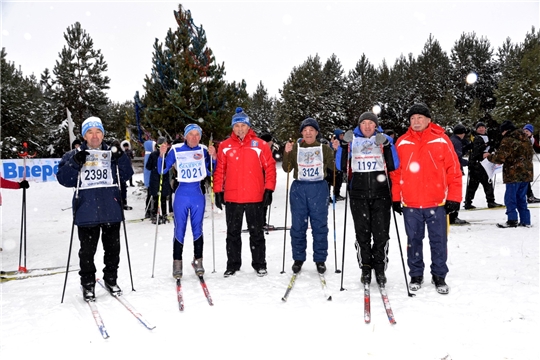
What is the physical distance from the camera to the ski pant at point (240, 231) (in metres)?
5.47

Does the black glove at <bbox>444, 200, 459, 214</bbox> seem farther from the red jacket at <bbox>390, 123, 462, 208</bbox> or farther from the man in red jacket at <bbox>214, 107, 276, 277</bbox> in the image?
the man in red jacket at <bbox>214, 107, 276, 277</bbox>

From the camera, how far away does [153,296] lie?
4.69 metres

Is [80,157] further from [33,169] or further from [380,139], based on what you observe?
[33,169]

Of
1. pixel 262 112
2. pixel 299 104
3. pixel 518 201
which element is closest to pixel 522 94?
pixel 299 104

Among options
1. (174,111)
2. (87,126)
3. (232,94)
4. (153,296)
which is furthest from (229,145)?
(232,94)

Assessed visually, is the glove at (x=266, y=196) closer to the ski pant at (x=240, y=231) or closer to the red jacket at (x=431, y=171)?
the ski pant at (x=240, y=231)

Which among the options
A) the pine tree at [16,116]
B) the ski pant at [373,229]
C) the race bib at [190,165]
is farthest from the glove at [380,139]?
the pine tree at [16,116]

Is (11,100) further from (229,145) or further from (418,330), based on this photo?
(418,330)

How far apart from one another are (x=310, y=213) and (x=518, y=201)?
17.8ft

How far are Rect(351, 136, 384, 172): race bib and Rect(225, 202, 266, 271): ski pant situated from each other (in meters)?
1.64

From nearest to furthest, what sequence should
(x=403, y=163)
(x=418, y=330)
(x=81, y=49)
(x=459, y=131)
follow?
1. (x=418, y=330)
2. (x=403, y=163)
3. (x=459, y=131)
4. (x=81, y=49)

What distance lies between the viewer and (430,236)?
4590 millimetres

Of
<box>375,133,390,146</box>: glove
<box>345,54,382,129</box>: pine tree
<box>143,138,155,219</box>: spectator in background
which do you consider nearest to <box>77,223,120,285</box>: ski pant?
<box>375,133,390,146</box>: glove

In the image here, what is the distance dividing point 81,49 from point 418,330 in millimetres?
36831
